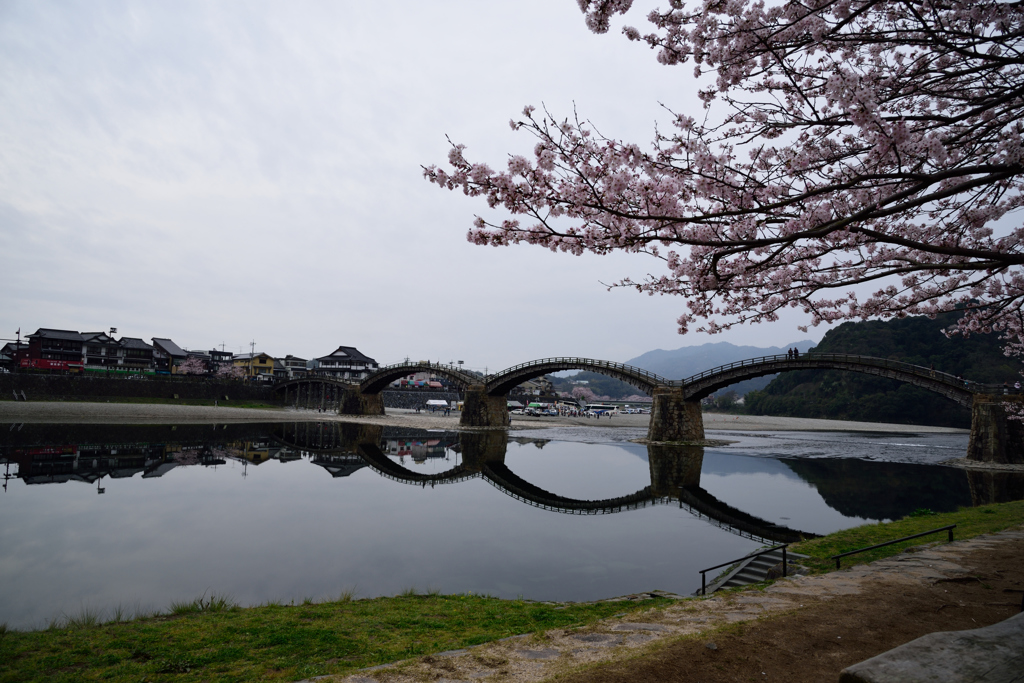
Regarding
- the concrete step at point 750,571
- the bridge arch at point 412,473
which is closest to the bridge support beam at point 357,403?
the bridge arch at point 412,473

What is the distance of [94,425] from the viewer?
1518 inches

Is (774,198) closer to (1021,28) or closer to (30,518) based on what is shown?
(1021,28)

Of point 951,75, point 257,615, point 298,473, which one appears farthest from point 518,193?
point 298,473

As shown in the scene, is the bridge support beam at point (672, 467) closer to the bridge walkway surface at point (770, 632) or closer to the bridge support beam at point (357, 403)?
the bridge walkway surface at point (770, 632)

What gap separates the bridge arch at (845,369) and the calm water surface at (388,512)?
4.79m

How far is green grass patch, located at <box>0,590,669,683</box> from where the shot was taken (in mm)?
5742

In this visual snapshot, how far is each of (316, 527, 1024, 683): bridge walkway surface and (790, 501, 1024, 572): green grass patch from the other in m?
2.11

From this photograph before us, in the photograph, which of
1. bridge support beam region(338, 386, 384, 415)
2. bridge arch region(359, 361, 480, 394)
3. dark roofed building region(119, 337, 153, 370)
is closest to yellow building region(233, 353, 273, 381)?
dark roofed building region(119, 337, 153, 370)

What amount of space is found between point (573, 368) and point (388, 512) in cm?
3164

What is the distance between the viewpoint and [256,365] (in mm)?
99125

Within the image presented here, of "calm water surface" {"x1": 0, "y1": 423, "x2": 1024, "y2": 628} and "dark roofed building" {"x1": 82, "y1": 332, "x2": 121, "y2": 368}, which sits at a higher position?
"dark roofed building" {"x1": 82, "y1": 332, "x2": 121, "y2": 368}

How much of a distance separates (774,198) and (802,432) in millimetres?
63239

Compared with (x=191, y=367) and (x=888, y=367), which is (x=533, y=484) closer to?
(x=888, y=367)

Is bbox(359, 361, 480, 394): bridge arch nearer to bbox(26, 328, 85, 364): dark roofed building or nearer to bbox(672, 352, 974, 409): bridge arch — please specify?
bbox(672, 352, 974, 409): bridge arch
